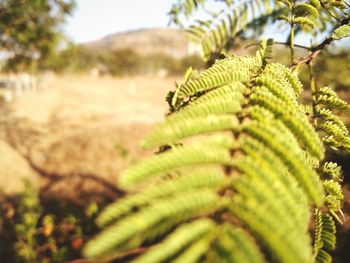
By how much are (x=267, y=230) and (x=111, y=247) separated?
24 centimetres

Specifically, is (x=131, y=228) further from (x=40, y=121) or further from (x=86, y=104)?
(x=86, y=104)

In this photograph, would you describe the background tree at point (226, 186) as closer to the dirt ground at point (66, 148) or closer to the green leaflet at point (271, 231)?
the green leaflet at point (271, 231)

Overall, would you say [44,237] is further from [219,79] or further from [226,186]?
[226,186]

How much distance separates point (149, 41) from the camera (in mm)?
160750

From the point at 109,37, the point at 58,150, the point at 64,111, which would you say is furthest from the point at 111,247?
the point at 109,37

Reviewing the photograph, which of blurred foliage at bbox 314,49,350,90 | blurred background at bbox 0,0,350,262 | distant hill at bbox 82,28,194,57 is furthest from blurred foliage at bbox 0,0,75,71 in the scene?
distant hill at bbox 82,28,194,57

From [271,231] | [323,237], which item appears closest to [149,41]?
[323,237]

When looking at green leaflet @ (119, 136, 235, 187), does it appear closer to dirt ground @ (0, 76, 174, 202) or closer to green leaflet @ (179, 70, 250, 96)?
green leaflet @ (179, 70, 250, 96)

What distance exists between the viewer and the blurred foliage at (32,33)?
190 inches

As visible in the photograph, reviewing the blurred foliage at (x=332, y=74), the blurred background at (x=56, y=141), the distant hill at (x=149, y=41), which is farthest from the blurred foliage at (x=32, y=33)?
the distant hill at (x=149, y=41)

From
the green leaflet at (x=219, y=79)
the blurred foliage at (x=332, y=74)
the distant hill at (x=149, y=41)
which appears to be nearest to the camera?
the green leaflet at (x=219, y=79)

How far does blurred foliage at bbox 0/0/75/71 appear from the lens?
4.82 meters

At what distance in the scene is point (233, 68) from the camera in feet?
3.09

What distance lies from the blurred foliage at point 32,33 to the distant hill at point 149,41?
139642 millimetres
